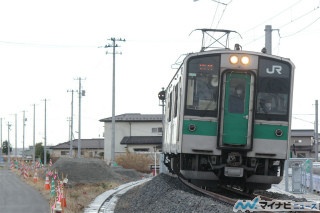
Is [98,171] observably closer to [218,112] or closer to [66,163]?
[66,163]

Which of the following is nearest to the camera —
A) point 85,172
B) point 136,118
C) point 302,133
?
point 85,172

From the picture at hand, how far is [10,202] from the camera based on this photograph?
16.8 meters

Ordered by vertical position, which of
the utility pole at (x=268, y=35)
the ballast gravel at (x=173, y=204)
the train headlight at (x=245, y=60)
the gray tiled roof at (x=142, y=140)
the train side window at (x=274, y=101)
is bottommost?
the gray tiled roof at (x=142, y=140)

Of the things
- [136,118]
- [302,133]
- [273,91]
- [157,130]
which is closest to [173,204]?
[273,91]

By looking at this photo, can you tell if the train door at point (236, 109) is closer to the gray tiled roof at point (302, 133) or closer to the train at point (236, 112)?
the train at point (236, 112)

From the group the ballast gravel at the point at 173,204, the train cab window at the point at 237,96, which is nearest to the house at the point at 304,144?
the ballast gravel at the point at 173,204

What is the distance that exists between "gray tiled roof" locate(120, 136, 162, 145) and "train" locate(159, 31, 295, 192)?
47714 millimetres

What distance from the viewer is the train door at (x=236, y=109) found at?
12148 mm

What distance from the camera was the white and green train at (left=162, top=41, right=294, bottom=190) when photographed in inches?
478

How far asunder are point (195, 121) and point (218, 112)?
550mm

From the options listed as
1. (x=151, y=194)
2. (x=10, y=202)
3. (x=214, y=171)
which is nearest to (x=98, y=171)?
(x=10, y=202)

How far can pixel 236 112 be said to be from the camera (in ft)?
40.2

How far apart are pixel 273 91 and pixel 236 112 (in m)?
0.96

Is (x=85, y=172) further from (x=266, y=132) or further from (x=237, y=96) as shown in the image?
(x=266, y=132)
